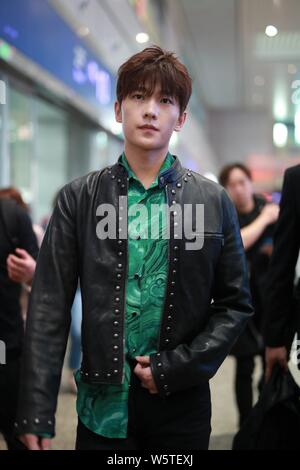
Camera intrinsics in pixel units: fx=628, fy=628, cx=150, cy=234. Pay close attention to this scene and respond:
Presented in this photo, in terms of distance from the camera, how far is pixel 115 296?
122 cm

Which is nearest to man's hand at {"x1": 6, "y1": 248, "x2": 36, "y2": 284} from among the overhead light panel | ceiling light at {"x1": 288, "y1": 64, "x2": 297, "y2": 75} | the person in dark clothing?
the person in dark clothing

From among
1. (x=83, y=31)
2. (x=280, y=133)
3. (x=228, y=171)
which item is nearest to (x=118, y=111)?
(x=280, y=133)

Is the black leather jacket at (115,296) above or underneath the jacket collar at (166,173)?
underneath

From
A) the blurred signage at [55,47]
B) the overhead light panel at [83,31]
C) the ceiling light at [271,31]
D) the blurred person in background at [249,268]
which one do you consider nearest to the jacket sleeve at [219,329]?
the ceiling light at [271,31]

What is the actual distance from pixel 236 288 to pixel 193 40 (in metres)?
3.57

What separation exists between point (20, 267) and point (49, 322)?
719mm

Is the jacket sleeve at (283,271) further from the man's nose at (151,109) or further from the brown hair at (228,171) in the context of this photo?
the brown hair at (228,171)

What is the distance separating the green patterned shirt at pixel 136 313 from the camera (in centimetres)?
123

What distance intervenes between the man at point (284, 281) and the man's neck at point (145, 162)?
577 mm

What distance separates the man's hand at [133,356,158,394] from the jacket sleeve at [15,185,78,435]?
0.15 m

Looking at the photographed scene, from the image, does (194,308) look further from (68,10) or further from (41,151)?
(41,151)

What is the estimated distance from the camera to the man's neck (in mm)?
1276

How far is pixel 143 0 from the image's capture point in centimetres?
371

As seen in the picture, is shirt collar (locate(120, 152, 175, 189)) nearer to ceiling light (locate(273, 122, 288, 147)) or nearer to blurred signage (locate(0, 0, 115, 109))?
ceiling light (locate(273, 122, 288, 147))
